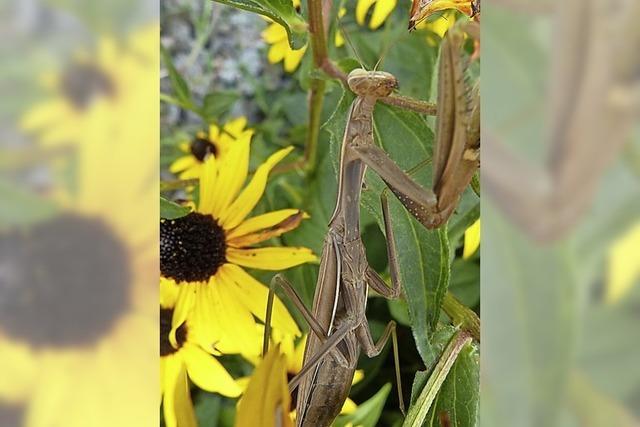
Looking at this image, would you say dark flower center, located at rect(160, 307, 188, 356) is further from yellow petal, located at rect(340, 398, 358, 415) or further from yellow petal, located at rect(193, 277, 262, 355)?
yellow petal, located at rect(340, 398, 358, 415)

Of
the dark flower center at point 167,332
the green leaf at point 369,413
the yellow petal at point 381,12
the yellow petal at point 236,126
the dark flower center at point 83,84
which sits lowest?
the green leaf at point 369,413

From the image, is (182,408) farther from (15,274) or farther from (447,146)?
(447,146)

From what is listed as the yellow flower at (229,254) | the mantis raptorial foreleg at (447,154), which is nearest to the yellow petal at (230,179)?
the yellow flower at (229,254)

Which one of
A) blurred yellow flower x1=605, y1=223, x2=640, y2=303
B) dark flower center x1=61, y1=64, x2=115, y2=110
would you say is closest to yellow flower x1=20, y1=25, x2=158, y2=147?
dark flower center x1=61, y1=64, x2=115, y2=110

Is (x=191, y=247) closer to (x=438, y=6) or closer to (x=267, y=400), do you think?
(x=267, y=400)

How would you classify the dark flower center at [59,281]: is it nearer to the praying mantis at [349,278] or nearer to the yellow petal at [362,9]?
the praying mantis at [349,278]
